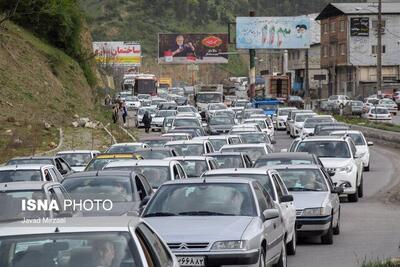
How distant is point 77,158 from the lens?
32.4 metres

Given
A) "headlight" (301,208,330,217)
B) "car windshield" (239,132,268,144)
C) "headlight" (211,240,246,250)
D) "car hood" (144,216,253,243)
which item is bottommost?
"car windshield" (239,132,268,144)

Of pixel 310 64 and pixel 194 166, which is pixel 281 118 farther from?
pixel 310 64

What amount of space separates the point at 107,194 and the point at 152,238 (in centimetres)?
826

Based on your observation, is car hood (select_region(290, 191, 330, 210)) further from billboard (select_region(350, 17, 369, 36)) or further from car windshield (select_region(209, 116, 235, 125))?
billboard (select_region(350, 17, 369, 36))

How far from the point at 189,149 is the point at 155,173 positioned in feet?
38.0

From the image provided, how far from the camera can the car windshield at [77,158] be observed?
105ft

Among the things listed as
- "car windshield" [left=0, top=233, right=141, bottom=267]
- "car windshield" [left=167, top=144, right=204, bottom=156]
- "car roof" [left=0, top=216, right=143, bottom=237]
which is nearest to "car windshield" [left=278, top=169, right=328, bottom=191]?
"car windshield" [left=167, top=144, right=204, bottom=156]

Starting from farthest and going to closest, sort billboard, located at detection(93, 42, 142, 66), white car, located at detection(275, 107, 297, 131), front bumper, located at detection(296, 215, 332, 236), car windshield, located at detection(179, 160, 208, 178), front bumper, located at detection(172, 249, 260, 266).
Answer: billboard, located at detection(93, 42, 142, 66), white car, located at detection(275, 107, 297, 131), car windshield, located at detection(179, 160, 208, 178), front bumper, located at detection(296, 215, 332, 236), front bumper, located at detection(172, 249, 260, 266)

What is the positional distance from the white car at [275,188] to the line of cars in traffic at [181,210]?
0.02 m

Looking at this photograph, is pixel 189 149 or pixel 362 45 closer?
pixel 189 149

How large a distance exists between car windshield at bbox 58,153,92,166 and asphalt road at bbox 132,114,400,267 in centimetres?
796

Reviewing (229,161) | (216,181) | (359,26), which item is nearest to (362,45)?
(359,26)

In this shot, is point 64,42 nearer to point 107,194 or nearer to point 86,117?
point 86,117

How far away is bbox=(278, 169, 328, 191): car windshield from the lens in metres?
20.2
